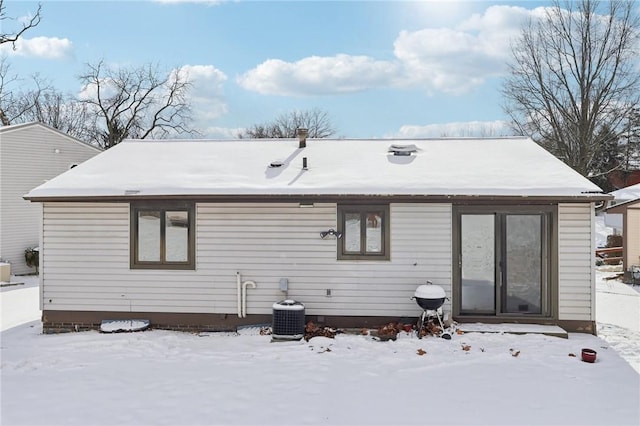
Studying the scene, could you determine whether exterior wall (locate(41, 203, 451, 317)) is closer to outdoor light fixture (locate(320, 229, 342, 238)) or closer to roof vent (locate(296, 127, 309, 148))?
outdoor light fixture (locate(320, 229, 342, 238))

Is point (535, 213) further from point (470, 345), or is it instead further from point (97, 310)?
point (97, 310)

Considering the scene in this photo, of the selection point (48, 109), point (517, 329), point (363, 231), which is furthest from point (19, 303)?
point (48, 109)

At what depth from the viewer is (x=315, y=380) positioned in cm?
540

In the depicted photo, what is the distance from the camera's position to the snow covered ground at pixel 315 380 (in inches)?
178

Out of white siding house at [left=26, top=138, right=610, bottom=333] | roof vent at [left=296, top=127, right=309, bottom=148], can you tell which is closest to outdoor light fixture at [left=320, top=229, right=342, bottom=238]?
white siding house at [left=26, top=138, right=610, bottom=333]

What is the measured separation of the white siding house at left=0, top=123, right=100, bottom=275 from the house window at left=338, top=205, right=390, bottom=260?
1233 cm

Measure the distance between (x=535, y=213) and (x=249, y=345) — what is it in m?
5.24

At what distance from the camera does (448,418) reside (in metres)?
4.45

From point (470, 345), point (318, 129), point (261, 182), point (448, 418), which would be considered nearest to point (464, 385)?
point (448, 418)

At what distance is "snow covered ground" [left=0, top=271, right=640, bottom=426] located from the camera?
4.53 m

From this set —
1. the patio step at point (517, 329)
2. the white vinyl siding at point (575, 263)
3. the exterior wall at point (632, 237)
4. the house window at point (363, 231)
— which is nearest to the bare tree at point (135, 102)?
the house window at point (363, 231)

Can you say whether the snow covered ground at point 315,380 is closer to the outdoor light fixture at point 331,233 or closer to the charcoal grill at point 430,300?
the charcoal grill at point 430,300

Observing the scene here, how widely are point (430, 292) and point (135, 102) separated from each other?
30089mm

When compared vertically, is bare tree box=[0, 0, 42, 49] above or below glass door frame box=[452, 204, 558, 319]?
above
